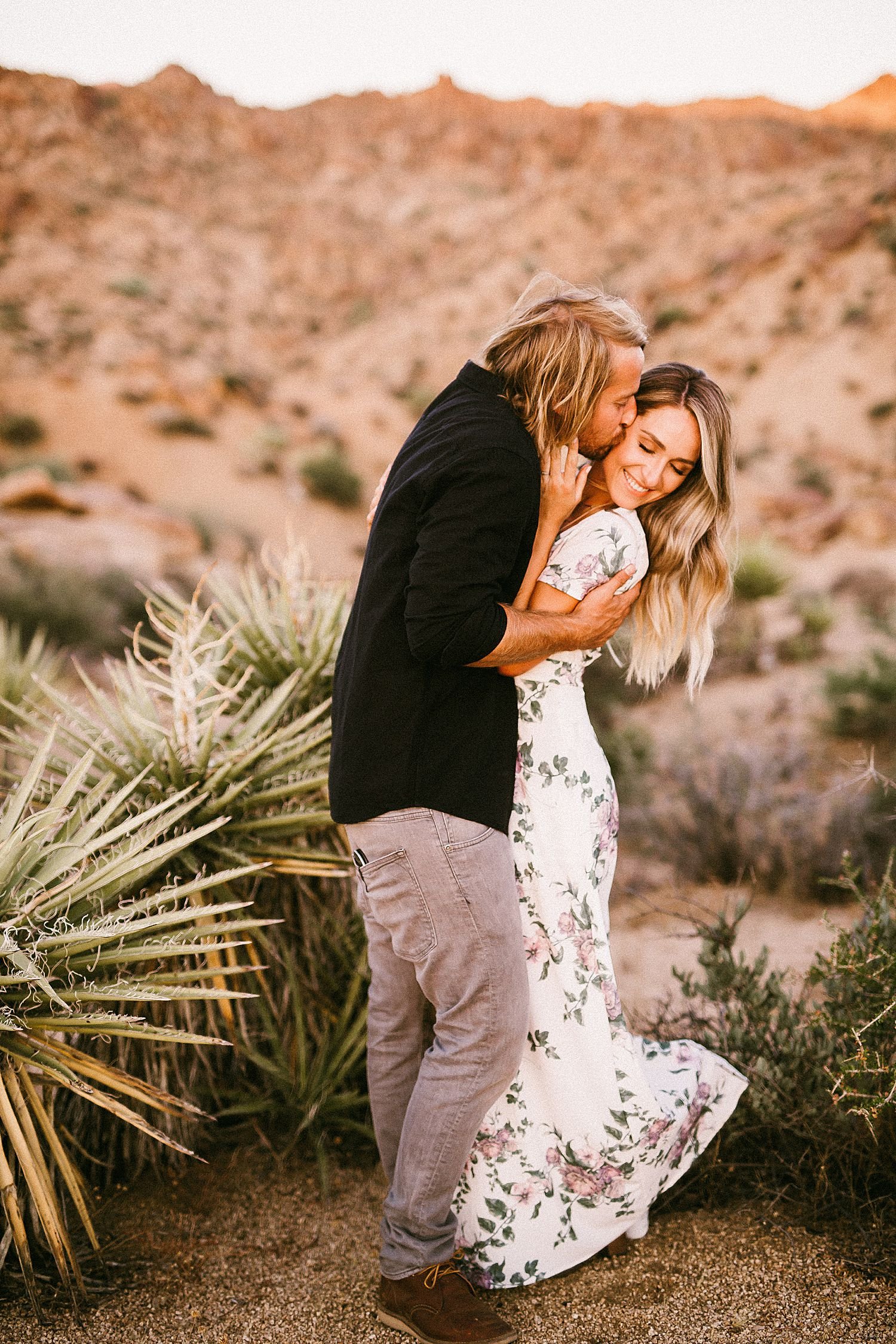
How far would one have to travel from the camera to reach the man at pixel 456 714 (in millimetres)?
1866

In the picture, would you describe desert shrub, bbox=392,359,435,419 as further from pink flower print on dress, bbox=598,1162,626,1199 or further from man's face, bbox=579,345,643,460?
pink flower print on dress, bbox=598,1162,626,1199

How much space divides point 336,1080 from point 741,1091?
1258 mm

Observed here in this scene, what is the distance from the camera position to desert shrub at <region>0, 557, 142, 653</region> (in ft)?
35.1

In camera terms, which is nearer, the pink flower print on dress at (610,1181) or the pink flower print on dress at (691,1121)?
the pink flower print on dress at (610,1181)

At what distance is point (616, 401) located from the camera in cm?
216

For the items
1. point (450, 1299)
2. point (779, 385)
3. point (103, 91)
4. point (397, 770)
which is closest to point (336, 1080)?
point (450, 1299)

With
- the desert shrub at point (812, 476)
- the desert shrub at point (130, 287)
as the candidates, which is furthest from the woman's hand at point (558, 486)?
the desert shrub at point (130, 287)

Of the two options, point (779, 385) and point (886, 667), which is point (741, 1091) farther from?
point (779, 385)

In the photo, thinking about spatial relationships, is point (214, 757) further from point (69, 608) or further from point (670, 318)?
point (670, 318)

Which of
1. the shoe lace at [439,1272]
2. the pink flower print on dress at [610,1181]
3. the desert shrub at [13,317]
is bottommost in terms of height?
the shoe lace at [439,1272]

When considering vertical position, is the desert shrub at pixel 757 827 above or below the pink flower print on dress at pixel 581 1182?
below

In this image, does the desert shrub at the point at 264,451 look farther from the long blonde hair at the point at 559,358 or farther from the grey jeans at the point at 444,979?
the grey jeans at the point at 444,979

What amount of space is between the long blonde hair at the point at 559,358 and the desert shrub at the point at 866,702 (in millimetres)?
6206

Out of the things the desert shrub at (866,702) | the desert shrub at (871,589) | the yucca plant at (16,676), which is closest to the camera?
the yucca plant at (16,676)
